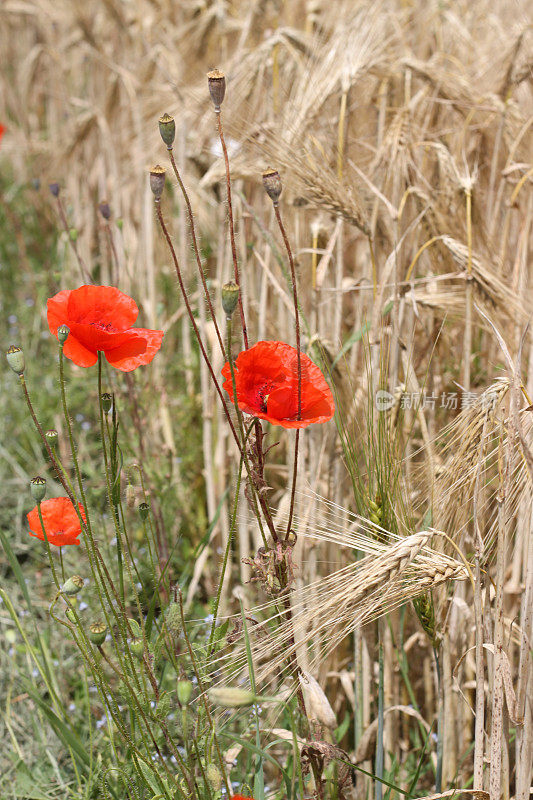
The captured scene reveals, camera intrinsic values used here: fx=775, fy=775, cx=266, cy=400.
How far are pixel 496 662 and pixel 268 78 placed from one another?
1.61 m

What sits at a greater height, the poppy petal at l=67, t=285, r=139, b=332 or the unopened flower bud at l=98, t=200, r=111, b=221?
the unopened flower bud at l=98, t=200, r=111, b=221

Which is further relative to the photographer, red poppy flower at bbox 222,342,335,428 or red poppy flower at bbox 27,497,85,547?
red poppy flower at bbox 27,497,85,547

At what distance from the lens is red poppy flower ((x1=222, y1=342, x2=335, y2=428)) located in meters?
1.00

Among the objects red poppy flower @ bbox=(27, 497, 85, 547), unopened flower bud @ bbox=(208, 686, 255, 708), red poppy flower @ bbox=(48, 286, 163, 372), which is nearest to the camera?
unopened flower bud @ bbox=(208, 686, 255, 708)

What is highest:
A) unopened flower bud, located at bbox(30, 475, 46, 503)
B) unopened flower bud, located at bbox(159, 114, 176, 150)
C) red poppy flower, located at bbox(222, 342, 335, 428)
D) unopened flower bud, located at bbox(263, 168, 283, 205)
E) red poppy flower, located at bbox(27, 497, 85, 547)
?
unopened flower bud, located at bbox(159, 114, 176, 150)

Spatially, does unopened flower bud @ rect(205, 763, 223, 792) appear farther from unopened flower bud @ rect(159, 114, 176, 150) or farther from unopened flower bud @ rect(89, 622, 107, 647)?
unopened flower bud @ rect(159, 114, 176, 150)

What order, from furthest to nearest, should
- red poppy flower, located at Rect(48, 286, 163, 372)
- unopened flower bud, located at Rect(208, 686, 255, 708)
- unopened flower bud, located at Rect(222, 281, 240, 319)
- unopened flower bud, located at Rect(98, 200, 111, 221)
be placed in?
unopened flower bud, located at Rect(98, 200, 111, 221)
red poppy flower, located at Rect(48, 286, 163, 372)
unopened flower bud, located at Rect(222, 281, 240, 319)
unopened flower bud, located at Rect(208, 686, 255, 708)

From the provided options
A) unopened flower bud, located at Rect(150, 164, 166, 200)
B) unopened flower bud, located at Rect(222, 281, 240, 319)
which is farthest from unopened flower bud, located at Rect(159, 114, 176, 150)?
unopened flower bud, located at Rect(222, 281, 240, 319)

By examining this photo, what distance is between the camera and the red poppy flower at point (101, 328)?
3.25 feet

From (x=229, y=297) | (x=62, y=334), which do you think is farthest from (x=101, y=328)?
(x=229, y=297)

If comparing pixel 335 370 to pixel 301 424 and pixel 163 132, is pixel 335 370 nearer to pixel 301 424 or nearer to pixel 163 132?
pixel 301 424

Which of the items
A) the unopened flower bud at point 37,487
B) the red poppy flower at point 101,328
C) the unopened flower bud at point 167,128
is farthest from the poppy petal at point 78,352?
the unopened flower bud at point 167,128

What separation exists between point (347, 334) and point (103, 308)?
110cm

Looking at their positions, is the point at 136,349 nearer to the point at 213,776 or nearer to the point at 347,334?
the point at 213,776
